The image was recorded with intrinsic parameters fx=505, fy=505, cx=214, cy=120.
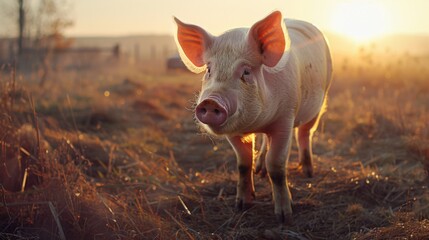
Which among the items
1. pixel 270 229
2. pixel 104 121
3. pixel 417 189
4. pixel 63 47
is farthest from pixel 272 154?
pixel 63 47

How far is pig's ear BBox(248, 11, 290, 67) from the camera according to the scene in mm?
3047

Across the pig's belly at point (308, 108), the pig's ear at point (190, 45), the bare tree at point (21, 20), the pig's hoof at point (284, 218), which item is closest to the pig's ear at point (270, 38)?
the pig's ear at point (190, 45)

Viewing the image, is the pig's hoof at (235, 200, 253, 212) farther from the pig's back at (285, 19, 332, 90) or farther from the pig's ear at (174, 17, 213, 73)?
the pig's back at (285, 19, 332, 90)

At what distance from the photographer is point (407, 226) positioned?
2777 mm

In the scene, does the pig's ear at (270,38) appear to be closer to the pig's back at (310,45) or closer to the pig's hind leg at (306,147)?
the pig's back at (310,45)

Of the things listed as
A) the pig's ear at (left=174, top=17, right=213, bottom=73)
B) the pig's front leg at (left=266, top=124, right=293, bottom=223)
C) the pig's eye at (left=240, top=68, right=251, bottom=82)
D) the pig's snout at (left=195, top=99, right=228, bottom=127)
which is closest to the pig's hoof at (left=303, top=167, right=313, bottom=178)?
the pig's front leg at (left=266, top=124, right=293, bottom=223)

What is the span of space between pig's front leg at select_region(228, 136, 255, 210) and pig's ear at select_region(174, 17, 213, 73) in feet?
2.06

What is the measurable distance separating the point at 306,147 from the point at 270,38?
1.76 m

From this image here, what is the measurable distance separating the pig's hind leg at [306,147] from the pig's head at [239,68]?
148 cm

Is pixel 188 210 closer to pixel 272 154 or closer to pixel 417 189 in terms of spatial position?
pixel 272 154

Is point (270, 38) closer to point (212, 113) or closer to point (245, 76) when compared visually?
point (245, 76)

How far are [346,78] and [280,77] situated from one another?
9.63 metres

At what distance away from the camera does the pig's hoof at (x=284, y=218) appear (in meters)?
3.40

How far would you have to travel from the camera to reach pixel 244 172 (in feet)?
12.3
